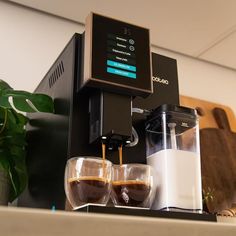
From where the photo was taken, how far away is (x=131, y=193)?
63cm

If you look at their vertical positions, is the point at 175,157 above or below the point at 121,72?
below

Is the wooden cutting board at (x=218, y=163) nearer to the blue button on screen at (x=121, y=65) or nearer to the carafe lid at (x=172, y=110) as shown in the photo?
the carafe lid at (x=172, y=110)

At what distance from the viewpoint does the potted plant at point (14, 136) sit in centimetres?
77

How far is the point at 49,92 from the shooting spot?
0.84m

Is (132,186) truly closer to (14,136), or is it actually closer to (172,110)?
(172,110)

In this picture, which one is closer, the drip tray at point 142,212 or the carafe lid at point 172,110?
the drip tray at point 142,212

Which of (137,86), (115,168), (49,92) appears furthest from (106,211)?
(49,92)

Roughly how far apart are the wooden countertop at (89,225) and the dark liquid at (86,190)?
166 mm

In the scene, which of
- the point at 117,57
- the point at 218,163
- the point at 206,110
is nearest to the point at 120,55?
the point at 117,57

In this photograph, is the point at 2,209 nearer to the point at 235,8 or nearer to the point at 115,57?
the point at 115,57

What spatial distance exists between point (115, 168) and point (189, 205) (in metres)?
0.13

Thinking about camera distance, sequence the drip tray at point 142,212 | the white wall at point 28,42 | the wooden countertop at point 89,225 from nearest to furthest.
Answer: the wooden countertop at point 89,225 < the drip tray at point 142,212 < the white wall at point 28,42

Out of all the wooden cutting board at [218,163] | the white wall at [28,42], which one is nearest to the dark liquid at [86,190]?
the wooden cutting board at [218,163]

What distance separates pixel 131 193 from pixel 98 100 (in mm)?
157
